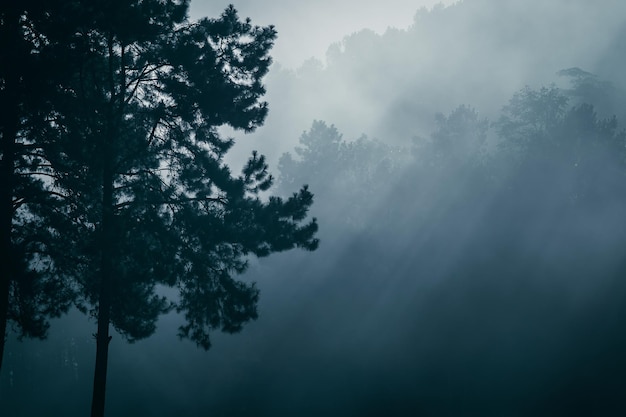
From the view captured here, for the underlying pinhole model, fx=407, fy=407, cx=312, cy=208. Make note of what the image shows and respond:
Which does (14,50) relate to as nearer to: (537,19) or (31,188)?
(31,188)

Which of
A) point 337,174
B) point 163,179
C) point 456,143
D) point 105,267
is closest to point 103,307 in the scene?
point 105,267

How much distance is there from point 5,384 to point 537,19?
153m

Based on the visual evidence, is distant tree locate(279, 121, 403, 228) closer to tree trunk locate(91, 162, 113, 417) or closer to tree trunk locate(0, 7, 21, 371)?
tree trunk locate(91, 162, 113, 417)

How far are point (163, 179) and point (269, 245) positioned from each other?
3.59 meters

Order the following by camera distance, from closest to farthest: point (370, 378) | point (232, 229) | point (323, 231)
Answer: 1. point (232, 229)
2. point (370, 378)
3. point (323, 231)

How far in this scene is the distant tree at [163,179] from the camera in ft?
34.6

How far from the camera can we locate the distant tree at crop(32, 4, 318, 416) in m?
10.5

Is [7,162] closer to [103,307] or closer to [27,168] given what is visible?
[27,168]

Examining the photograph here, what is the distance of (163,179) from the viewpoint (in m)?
11.6

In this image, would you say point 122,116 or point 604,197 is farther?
point 604,197

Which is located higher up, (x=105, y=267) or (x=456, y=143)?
(x=456, y=143)

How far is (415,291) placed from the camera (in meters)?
43.0

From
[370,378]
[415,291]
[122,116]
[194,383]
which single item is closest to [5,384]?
[194,383]

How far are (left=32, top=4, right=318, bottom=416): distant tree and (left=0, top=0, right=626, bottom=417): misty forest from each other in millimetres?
62
